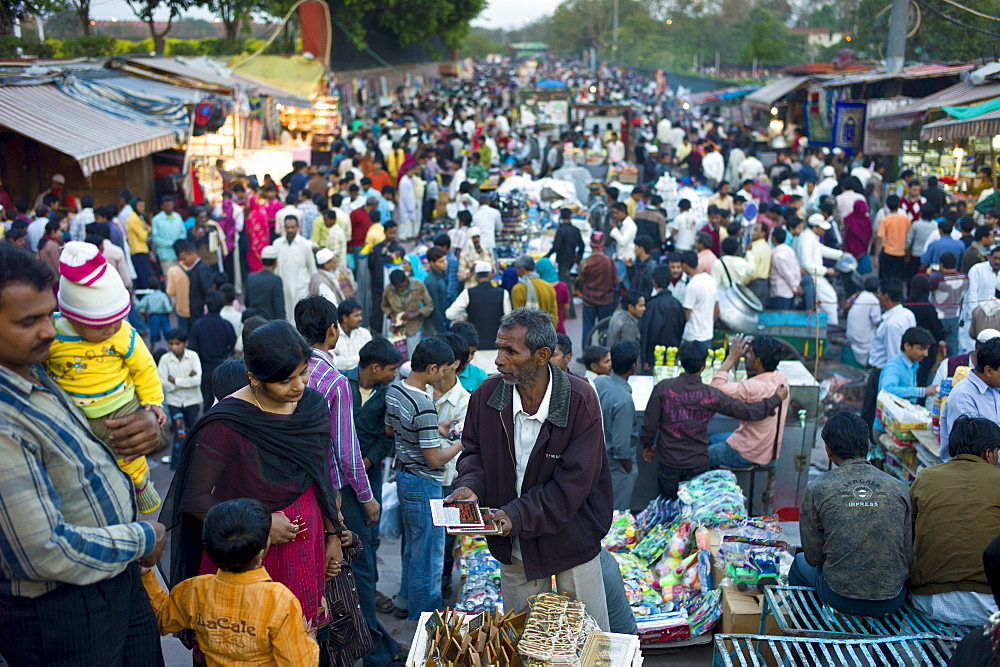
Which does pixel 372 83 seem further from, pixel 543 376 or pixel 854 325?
pixel 543 376

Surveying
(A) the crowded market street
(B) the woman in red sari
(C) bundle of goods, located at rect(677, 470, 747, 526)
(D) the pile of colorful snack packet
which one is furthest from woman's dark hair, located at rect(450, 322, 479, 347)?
(B) the woman in red sari

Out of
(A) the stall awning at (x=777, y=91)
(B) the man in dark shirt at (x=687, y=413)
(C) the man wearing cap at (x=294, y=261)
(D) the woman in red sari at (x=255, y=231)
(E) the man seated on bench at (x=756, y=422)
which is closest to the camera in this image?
(B) the man in dark shirt at (x=687, y=413)

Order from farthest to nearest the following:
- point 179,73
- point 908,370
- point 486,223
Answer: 1. point 179,73
2. point 486,223
3. point 908,370

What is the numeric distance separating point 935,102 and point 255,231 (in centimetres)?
1160

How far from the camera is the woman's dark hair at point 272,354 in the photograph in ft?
9.27

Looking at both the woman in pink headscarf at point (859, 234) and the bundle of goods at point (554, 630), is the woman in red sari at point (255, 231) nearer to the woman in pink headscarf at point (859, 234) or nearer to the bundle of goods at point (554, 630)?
the woman in pink headscarf at point (859, 234)

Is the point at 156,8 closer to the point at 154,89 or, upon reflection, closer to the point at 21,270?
the point at 154,89

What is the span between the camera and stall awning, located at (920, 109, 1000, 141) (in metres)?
11.3

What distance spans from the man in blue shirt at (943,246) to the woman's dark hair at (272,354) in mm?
8332

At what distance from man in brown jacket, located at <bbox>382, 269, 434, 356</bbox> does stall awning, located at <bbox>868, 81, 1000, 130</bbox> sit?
9.84 meters

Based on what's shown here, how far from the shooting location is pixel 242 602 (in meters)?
2.70

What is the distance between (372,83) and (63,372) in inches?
1417

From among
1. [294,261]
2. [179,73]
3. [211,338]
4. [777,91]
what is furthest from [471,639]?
[777,91]

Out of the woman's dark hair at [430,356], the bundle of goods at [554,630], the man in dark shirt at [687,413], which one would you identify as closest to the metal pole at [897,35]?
the man in dark shirt at [687,413]
